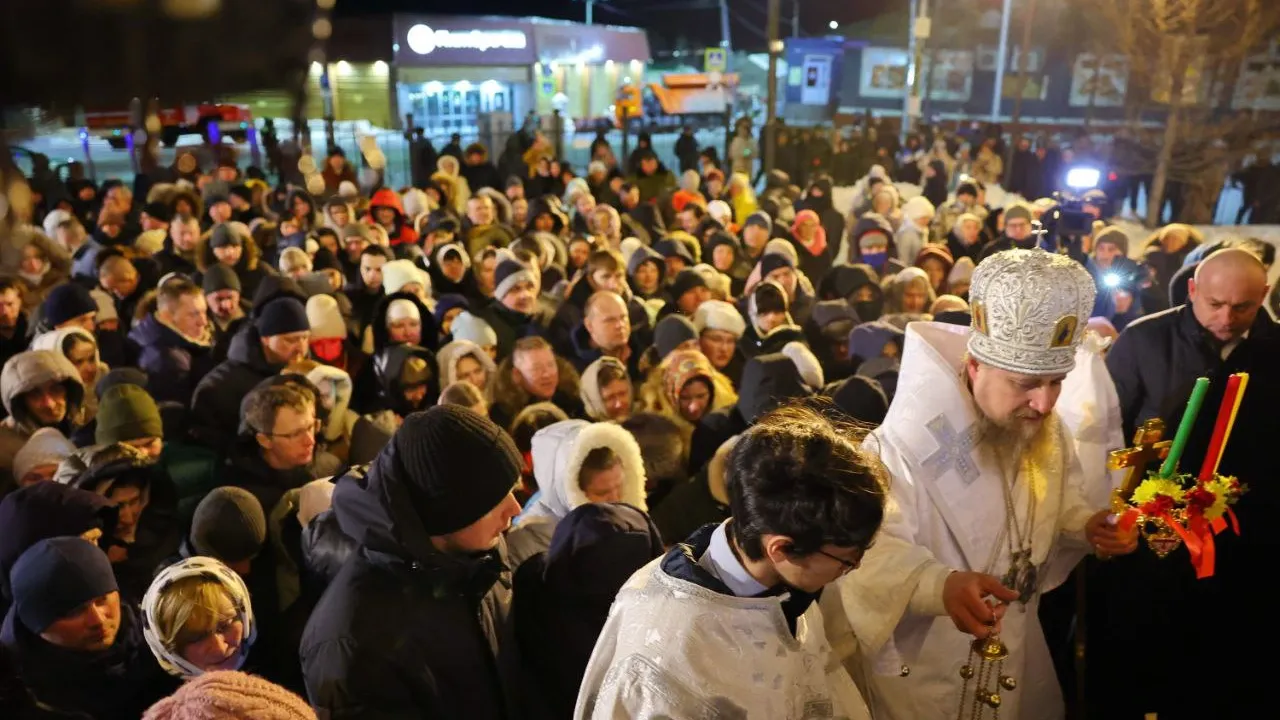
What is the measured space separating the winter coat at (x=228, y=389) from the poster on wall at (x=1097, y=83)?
23.3 m

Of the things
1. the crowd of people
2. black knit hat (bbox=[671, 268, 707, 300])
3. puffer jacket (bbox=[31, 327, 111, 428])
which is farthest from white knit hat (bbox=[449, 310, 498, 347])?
puffer jacket (bbox=[31, 327, 111, 428])

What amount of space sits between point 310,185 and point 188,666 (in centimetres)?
181

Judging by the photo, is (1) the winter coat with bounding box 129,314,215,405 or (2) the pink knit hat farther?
(1) the winter coat with bounding box 129,314,215,405

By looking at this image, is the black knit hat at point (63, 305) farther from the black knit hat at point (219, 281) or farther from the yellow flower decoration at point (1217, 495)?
the yellow flower decoration at point (1217, 495)

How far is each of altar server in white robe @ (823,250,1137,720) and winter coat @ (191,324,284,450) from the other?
11.8ft

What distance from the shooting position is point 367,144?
15.3 meters

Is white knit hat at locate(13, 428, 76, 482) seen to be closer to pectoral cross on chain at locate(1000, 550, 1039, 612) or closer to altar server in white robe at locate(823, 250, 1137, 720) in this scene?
altar server in white robe at locate(823, 250, 1137, 720)

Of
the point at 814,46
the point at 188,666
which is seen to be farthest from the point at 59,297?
the point at 814,46

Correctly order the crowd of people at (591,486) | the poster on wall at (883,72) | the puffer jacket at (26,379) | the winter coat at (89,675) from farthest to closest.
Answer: the poster on wall at (883,72)
the puffer jacket at (26,379)
the winter coat at (89,675)
the crowd of people at (591,486)

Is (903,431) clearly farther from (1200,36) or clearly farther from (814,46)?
(814,46)

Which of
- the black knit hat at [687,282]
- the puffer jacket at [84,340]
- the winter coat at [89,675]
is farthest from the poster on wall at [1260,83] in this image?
the winter coat at [89,675]

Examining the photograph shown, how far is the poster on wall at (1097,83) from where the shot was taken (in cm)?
2448

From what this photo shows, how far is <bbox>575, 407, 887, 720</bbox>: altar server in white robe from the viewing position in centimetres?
172

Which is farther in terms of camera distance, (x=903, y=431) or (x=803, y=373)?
(x=803, y=373)
